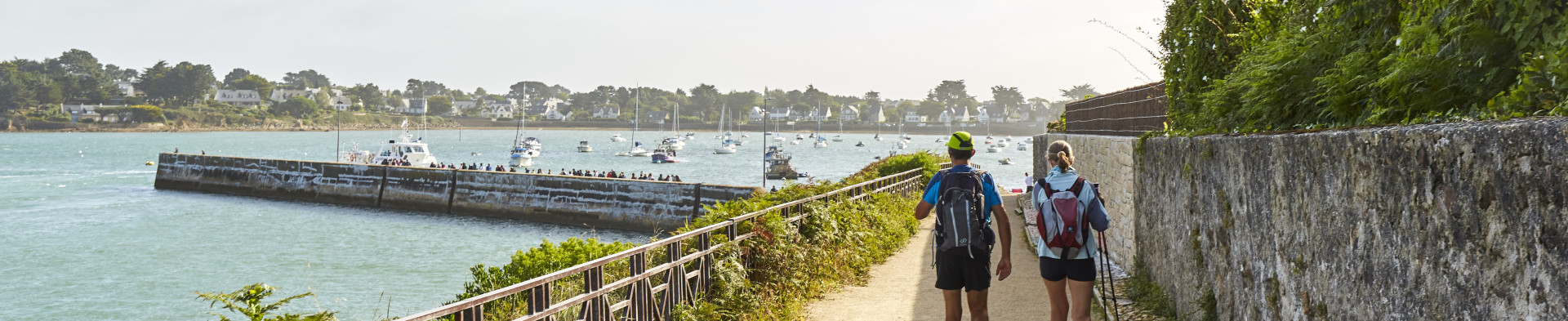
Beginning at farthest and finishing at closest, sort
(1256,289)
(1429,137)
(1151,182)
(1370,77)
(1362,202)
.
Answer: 1. (1151,182)
2. (1256,289)
3. (1370,77)
4. (1362,202)
5. (1429,137)

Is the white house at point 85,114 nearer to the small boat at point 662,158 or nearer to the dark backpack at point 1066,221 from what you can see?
the small boat at point 662,158

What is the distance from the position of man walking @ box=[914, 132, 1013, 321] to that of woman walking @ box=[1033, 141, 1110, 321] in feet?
0.74

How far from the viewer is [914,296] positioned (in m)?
9.80

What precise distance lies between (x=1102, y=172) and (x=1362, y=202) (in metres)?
9.57

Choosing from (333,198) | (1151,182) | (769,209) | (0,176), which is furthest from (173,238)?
(0,176)

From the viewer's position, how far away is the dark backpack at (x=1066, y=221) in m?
5.68

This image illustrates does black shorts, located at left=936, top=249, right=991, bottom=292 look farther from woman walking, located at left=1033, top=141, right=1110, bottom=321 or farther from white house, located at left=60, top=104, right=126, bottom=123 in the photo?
white house, located at left=60, top=104, right=126, bottom=123

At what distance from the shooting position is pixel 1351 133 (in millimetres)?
3441

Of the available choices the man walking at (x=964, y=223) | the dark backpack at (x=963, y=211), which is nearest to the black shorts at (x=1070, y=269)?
the man walking at (x=964, y=223)

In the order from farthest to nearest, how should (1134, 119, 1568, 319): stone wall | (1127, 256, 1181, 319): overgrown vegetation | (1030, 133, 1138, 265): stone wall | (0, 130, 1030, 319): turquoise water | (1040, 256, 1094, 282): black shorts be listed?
(0, 130, 1030, 319): turquoise water
(1030, 133, 1138, 265): stone wall
(1127, 256, 1181, 319): overgrown vegetation
(1040, 256, 1094, 282): black shorts
(1134, 119, 1568, 319): stone wall

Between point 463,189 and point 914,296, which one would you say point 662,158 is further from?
point 914,296

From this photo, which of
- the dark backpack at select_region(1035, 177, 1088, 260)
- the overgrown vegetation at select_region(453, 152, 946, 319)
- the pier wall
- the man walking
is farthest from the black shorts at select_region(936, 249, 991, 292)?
the pier wall

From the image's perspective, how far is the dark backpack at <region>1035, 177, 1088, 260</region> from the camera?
568cm

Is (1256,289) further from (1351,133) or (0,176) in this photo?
(0,176)
